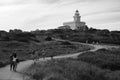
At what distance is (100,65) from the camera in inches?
958

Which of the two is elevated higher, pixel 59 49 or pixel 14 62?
pixel 59 49

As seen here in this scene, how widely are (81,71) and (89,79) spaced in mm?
967

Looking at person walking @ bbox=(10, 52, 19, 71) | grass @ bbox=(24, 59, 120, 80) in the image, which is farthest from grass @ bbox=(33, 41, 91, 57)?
grass @ bbox=(24, 59, 120, 80)

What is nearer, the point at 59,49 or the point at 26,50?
the point at 26,50

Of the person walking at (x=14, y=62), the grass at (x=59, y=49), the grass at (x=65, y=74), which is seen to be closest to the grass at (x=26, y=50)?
the grass at (x=59, y=49)

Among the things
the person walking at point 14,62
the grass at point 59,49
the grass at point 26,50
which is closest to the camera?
the person walking at point 14,62

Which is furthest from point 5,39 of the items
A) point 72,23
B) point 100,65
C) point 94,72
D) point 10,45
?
point 72,23

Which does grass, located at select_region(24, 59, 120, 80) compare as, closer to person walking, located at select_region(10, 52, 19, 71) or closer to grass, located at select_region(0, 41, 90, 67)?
person walking, located at select_region(10, 52, 19, 71)

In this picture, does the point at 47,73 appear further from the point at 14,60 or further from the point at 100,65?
the point at 100,65

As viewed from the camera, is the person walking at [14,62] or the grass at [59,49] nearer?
the person walking at [14,62]

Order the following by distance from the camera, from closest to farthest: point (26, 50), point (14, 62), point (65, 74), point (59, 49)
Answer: point (65, 74), point (14, 62), point (26, 50), point (59, 49)

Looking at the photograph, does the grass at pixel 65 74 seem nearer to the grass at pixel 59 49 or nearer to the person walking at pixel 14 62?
the person walking at pixel 14 62

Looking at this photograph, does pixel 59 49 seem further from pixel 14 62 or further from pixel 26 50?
pixel 14 62

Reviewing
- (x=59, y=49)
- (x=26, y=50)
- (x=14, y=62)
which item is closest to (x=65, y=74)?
(x=14, y=62)
